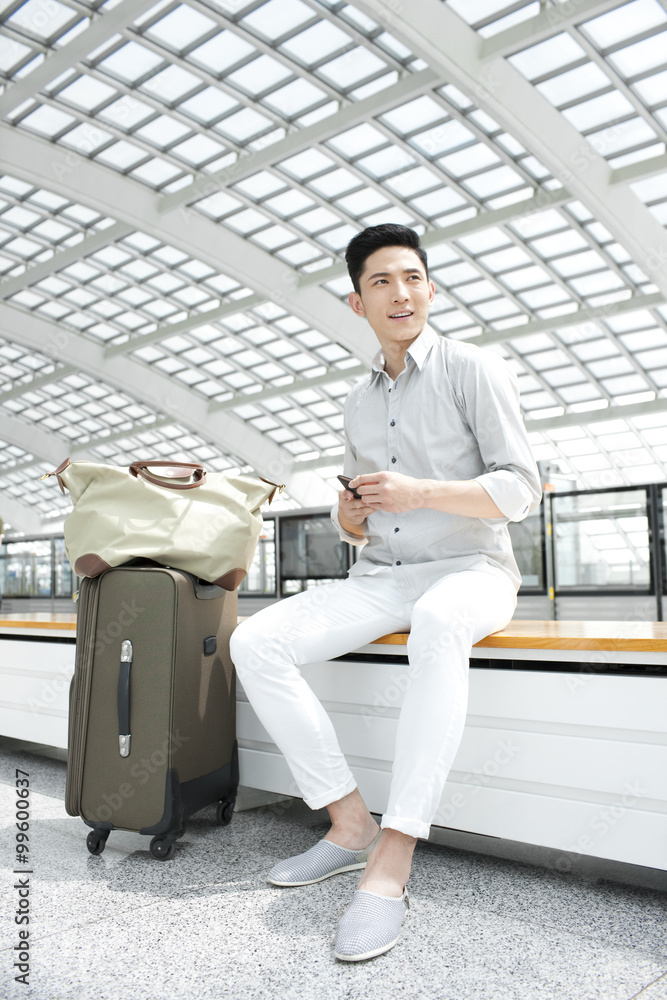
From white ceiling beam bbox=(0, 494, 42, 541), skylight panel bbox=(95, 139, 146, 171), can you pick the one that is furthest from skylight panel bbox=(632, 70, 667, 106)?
white ceiling beam bbox=(0, 494, 42, 541)

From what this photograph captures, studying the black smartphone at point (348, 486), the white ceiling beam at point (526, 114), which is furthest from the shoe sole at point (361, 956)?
the white ceiling beam at point (526, 114)

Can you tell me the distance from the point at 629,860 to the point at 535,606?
730 centimetres

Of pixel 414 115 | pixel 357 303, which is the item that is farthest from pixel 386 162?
pixel 357 303

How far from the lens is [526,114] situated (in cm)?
1271

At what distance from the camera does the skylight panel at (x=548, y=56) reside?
41.0ft

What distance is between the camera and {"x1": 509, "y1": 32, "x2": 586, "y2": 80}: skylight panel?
12508 mm

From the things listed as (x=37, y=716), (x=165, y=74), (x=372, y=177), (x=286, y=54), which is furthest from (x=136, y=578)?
(x=372, y=177)

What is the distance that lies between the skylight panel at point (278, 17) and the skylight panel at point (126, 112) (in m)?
2.96

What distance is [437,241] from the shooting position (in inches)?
693

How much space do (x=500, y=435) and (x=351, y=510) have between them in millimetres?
499

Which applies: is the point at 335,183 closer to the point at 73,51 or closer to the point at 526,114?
the point at 526,114

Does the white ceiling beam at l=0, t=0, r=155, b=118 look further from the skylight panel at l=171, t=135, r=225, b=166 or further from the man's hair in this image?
the man's hair

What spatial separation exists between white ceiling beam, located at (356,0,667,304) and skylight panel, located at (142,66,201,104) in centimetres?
464

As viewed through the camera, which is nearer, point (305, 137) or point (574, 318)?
point (305, 137)
